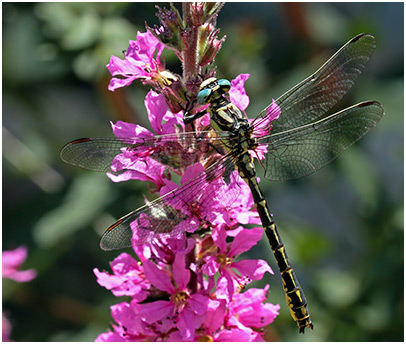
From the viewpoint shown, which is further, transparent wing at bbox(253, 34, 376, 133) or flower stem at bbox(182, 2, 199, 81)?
transparent wing at bbox(253, 34, 376, 133)

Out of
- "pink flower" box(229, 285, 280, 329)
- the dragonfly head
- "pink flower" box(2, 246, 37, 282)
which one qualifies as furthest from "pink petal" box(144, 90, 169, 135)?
"pink flower" box(2, 246, 37, 282)

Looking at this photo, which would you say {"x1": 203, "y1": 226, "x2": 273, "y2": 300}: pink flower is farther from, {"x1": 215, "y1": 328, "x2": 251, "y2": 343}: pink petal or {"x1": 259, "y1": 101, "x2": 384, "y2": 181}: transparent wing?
{"x1": 259, "y1": 101, "x2": 384, "y2": 181}: transparent wing

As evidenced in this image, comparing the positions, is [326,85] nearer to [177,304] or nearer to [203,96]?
[203,96]

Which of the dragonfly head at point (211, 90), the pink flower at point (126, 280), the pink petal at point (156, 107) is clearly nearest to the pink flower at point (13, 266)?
the pink flower at point (126, 280)

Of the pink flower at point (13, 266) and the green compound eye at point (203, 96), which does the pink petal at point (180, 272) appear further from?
the pink flower at point (13, 266)

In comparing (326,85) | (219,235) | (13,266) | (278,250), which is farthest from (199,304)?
(13,266)

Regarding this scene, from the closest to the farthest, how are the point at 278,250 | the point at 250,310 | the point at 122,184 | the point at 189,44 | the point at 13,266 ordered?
1. the point at 189,44
2. the point at 250,310
3. the point at 278,250
4. the point at 13,266
5. the point at 122,184

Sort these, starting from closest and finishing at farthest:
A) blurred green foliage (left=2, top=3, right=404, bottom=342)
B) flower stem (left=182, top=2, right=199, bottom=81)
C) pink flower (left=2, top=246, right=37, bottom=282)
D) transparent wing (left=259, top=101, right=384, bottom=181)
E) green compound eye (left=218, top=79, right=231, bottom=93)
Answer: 1. flower stem (left=182, top=2, right=199, bottom=81)
2. green compound eye (left=218, top=79, right=231, bottom=93)
3. transparent wing (left=259, top=101, right=384, bottom=181)
4. pink flower (left=2, top=246, right=37, bottom=282)
5. blurred green foliage (left=2, top=3, right=404, bottom=342)
